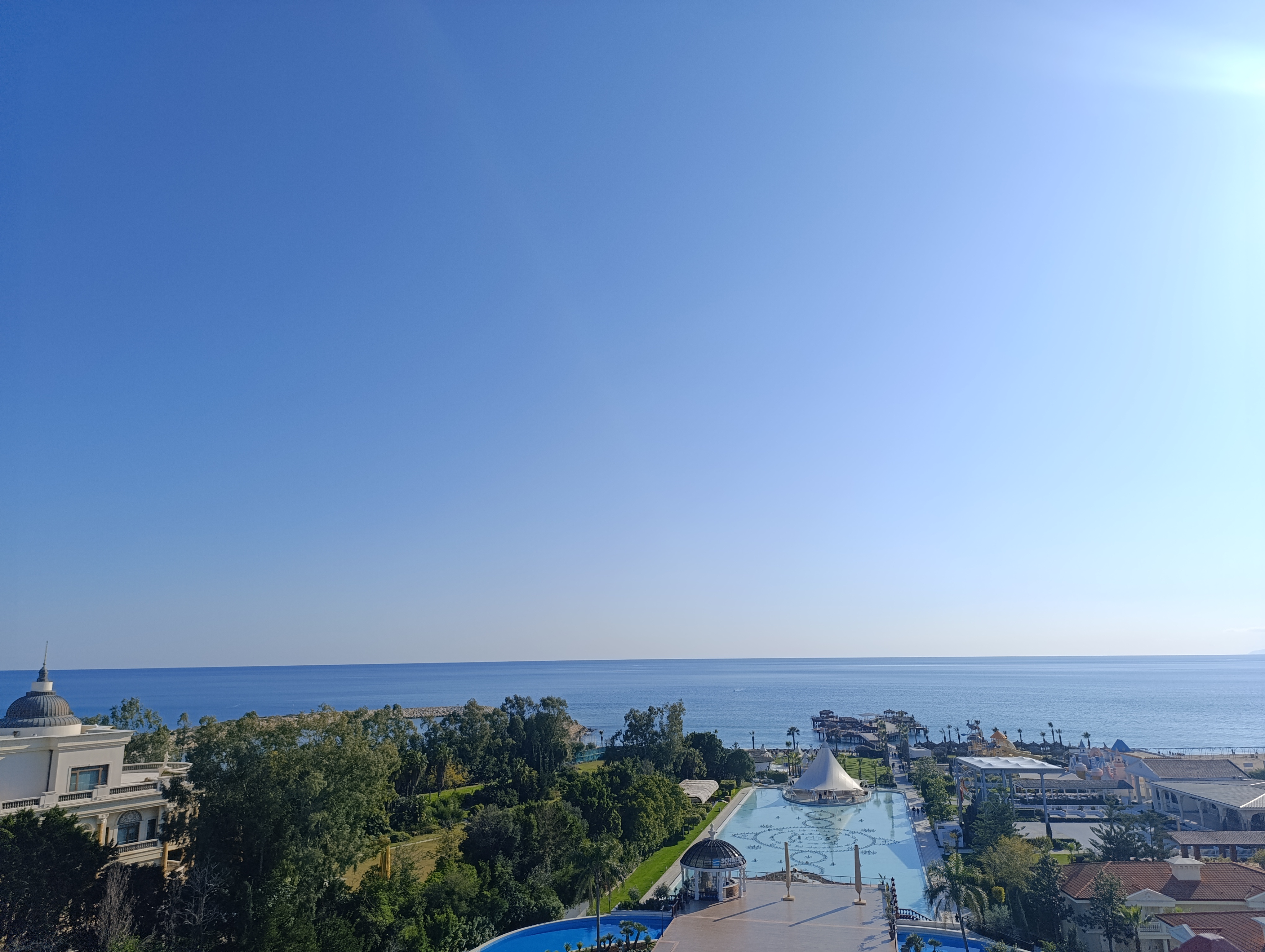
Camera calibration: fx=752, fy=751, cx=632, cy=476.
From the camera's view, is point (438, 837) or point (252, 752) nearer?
point (252, 752)

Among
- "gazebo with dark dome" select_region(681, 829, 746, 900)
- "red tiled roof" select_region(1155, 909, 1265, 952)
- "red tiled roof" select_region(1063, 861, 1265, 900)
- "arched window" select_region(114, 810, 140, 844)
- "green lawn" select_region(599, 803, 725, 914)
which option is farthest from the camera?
"green lawn" select_region(599, 803, 725, 914)

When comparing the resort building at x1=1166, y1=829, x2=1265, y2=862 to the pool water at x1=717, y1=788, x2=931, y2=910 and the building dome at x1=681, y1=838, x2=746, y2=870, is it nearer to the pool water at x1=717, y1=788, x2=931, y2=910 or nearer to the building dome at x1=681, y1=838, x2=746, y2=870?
the pool water at x1=717, y1=788, x2=931, y2=910

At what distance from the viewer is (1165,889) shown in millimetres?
26812

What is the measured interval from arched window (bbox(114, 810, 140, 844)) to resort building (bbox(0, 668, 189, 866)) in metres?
0.02

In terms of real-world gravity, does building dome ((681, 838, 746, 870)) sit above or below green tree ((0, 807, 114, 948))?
below

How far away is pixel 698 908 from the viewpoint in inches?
1087

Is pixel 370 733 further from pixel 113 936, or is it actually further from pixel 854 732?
pixel 854 732

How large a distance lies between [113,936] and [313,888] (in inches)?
224

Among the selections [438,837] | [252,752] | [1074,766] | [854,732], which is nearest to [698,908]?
[438,837]

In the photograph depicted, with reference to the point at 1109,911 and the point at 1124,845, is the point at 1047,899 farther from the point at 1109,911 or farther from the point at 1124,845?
the point at 1124,845

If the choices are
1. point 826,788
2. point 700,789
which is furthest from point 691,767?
point 826,788

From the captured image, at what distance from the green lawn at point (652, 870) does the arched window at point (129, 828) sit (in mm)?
17592

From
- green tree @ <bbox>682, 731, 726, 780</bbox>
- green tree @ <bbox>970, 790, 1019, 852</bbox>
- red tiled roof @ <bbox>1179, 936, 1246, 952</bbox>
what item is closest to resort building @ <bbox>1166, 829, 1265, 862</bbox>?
green tree @ <bbox>970, 790, 1019, 852</bbox>

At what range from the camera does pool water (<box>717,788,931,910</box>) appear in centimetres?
3594
